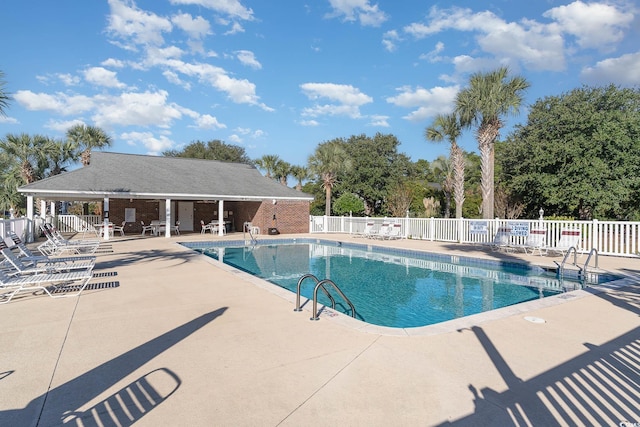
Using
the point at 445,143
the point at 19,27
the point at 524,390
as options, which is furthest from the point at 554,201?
the point at 19,27

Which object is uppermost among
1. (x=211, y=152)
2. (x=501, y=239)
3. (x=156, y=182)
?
(x=211, y=152)

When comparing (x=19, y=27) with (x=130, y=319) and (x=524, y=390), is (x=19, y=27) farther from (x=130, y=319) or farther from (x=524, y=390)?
(x=524, y=390)

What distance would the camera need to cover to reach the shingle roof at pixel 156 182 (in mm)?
17672

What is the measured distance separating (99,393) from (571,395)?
3.85m

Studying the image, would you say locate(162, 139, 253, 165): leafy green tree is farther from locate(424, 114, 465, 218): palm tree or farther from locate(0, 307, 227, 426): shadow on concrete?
locate(0, 307, 227, 426): shadow on concrete

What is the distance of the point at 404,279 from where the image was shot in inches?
→ 398

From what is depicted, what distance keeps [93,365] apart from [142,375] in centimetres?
63

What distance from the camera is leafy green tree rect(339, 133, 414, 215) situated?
38.5 metres

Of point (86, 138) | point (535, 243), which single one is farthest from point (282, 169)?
point (535, 243)

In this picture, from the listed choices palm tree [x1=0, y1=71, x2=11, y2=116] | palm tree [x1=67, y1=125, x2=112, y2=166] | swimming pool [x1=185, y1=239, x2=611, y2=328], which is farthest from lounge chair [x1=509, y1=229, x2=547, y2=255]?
palm tree [x1=67, y1=125, x2=112, y2=166]

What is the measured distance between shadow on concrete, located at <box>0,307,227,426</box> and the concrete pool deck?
1 cm

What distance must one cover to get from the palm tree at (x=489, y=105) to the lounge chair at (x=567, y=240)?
4347 mm

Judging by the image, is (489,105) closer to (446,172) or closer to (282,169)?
(446,172)

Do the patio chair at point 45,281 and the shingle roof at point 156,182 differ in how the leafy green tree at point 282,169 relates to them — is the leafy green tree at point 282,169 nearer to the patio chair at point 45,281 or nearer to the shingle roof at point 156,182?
the shingle roof at point 156,182
